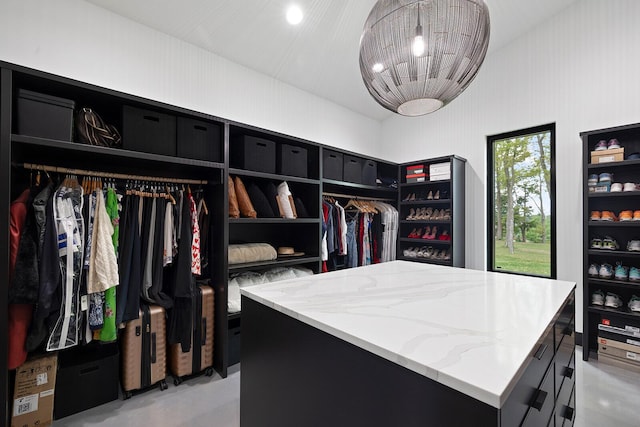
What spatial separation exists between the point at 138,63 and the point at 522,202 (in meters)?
4.20

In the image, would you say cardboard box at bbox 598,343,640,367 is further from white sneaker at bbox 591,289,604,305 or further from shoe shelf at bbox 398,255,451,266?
shoe shelf at bbox 398,255,451,266

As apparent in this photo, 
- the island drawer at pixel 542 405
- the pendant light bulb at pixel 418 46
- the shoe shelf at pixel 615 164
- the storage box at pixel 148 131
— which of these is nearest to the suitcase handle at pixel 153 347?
the storage box at pixel 148 131

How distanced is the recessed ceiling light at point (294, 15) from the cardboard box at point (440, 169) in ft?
7.40

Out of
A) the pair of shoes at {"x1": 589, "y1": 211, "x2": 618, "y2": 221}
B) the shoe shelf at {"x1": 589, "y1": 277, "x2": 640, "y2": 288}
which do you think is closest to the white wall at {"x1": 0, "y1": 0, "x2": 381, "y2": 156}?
the pair of shoes at {"x1": 589, "y1": 211, "x2": 618, "y2": 221}

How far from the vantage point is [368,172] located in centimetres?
376

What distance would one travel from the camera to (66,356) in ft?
6.28

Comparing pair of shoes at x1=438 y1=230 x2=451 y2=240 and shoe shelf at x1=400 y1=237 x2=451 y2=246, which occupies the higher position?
pair of shoes at x1=438 y1=230 x2=451 y2=240

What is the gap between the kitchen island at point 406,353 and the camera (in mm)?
685

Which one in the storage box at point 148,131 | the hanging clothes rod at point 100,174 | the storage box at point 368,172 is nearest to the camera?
the hanging clothes rod at point 100,174

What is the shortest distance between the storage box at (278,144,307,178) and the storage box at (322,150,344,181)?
0.84 ft

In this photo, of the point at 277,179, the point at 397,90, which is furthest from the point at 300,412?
the point at 277,179

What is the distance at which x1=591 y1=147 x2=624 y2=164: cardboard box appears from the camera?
253 cm

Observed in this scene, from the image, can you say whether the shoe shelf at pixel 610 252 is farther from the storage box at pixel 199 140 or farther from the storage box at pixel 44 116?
the storage box at pixel 44 116

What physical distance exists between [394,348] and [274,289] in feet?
2.51
